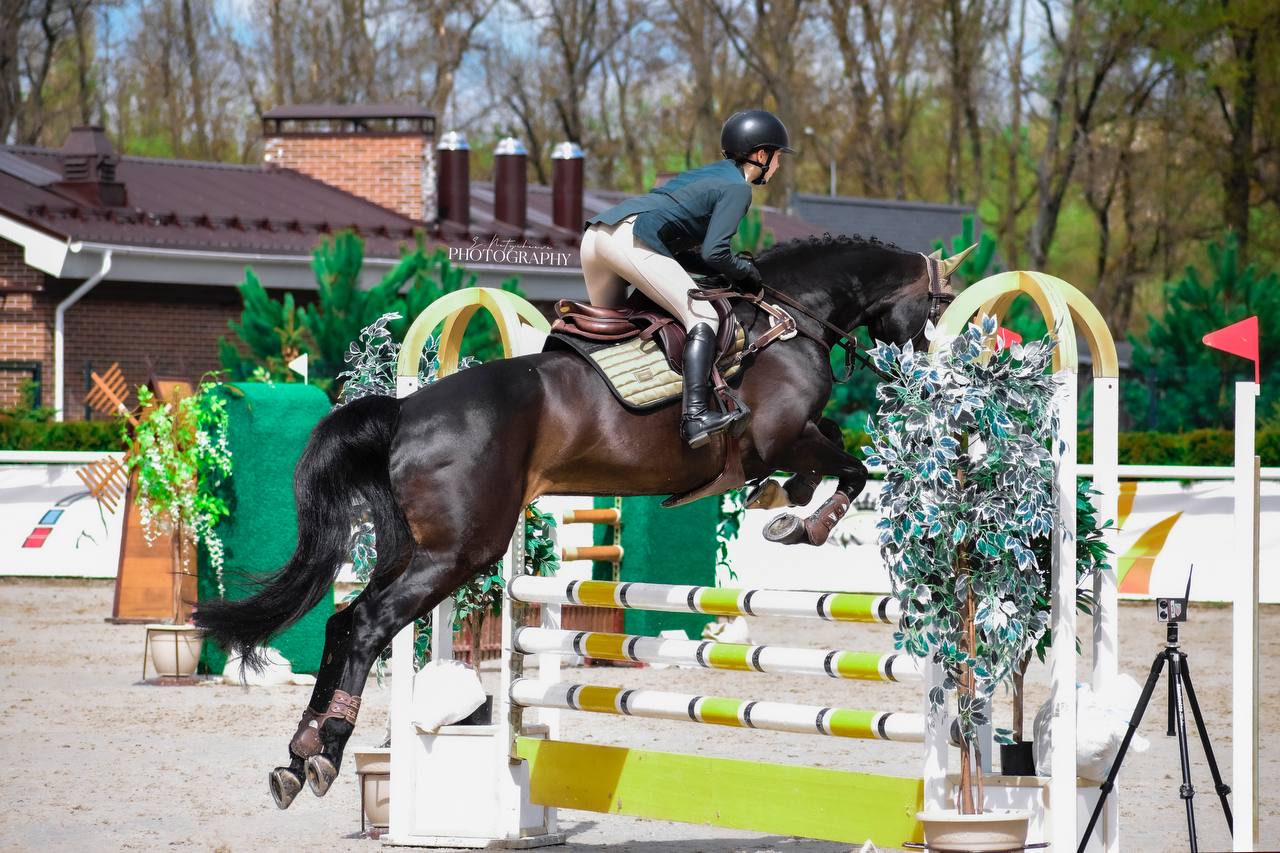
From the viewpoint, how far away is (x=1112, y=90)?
29.7 m

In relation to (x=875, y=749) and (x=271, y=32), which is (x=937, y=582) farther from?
(x=271, y=32)

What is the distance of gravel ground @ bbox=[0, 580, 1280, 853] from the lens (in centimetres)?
552

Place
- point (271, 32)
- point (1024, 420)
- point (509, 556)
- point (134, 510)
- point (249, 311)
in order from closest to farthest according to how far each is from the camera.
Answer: point (1024, 420) < point (509, 556) < point (134, 510) < point (249, 311) < point (271, 32)

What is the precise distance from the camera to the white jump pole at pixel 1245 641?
375cm

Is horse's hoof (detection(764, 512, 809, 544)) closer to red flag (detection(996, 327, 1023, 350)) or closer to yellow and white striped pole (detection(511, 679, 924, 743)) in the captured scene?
yellow and white striped pole (detection(511, 679, 924, 743))

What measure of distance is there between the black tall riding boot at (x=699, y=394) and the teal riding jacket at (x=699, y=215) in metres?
0.27

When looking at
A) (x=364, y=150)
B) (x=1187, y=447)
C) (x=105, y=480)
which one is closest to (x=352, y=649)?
(x=105, y=480)

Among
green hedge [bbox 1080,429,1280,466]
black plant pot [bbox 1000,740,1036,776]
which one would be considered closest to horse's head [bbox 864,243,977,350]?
black plant pot [bbox 1000,740,1036,776]

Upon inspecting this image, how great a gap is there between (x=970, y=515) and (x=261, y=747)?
4.23 m

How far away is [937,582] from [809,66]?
29.1 meters

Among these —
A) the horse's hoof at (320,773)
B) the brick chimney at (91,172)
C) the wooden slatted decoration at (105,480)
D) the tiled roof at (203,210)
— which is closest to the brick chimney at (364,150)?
the tiled roof at (203,210)

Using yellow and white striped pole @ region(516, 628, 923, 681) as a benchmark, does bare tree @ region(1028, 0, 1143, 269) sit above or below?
above

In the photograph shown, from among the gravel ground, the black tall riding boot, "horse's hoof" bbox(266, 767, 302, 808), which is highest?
the black tall riding boot

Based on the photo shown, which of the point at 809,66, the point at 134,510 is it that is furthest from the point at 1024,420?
the point at 809,66
